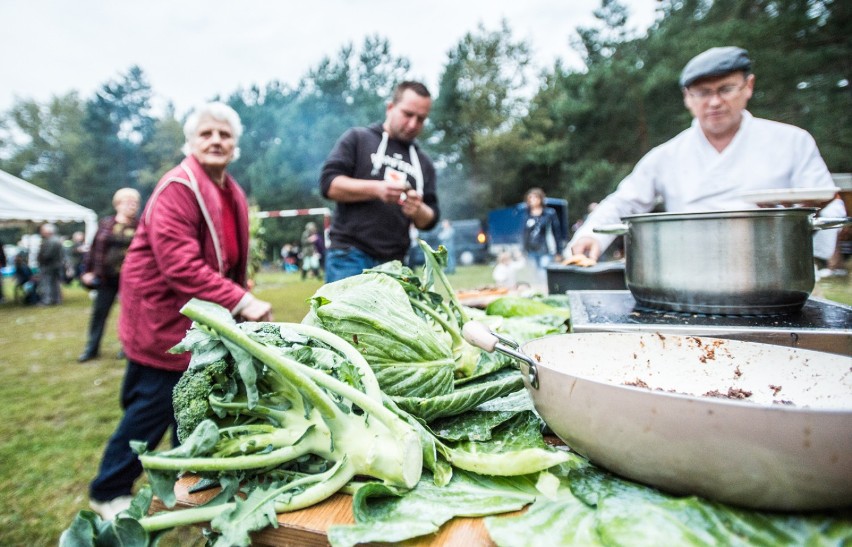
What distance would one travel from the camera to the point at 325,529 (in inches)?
27.8

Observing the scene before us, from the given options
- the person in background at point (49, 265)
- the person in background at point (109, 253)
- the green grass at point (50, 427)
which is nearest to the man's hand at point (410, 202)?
the green grass at point (50, 427)

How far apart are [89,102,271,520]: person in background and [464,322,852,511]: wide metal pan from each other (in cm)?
161

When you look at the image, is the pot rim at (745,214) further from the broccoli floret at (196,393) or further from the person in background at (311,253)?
the person in background at (311,253)

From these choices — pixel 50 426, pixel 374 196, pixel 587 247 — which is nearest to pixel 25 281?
pixel 50 426

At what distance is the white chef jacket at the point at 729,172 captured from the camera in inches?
84.0

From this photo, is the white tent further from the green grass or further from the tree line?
the tree line

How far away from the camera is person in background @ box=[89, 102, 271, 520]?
2105mm

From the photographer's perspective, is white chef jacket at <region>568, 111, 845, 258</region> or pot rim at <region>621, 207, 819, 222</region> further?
white chef jacket at <region>568, 111, 845, 258</region>

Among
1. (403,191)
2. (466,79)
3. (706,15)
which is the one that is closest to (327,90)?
(466,79)

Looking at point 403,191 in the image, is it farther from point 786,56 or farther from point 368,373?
point 786,56

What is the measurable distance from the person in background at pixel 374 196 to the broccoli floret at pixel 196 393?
2103 mm

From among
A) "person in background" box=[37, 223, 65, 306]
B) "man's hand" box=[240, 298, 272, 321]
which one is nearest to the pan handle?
"man's hand" box=[240, 298, 272, 321]

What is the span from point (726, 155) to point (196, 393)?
257 cm

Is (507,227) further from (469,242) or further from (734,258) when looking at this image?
(734,258)
